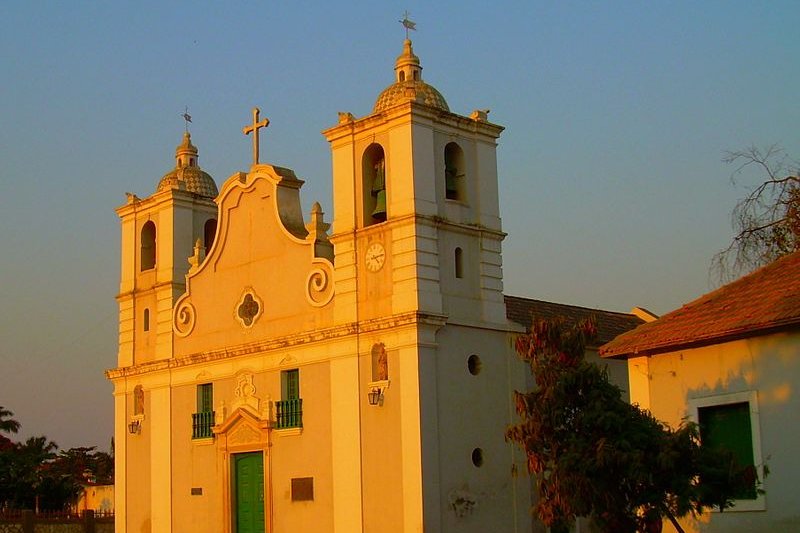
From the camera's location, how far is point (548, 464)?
644 inches

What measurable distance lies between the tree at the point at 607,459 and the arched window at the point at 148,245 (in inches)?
730

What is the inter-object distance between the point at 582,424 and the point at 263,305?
1354 centimetres

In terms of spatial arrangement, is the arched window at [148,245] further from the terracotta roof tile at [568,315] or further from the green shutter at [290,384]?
the terracotta roof tile at [568,315]

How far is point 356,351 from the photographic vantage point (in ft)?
84.7

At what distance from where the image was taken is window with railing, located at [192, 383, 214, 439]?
29.3 meters

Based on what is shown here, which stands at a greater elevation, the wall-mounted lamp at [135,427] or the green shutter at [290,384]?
the green shutter at [290,384]

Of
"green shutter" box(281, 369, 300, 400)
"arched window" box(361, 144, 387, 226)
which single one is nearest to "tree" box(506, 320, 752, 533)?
"arched window" box(361, 144, 387, 226)

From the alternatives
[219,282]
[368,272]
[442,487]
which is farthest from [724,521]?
[219,282]

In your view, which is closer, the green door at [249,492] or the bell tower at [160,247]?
the green door at [249,492]

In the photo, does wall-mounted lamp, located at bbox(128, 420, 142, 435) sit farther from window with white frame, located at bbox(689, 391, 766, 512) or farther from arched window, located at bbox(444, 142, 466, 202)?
window with white frame, located at bbox(689, 391, 766, 512)

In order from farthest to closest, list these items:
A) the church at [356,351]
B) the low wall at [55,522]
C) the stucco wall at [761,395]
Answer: the low wall at [55,522] → the church at [356,351] → the stucco wall at [761,395]

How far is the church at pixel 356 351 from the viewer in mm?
24875

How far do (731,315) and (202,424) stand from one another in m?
15.5

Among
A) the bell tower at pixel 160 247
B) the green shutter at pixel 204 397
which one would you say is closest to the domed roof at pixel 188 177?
the bell tower at pixel 160 247
